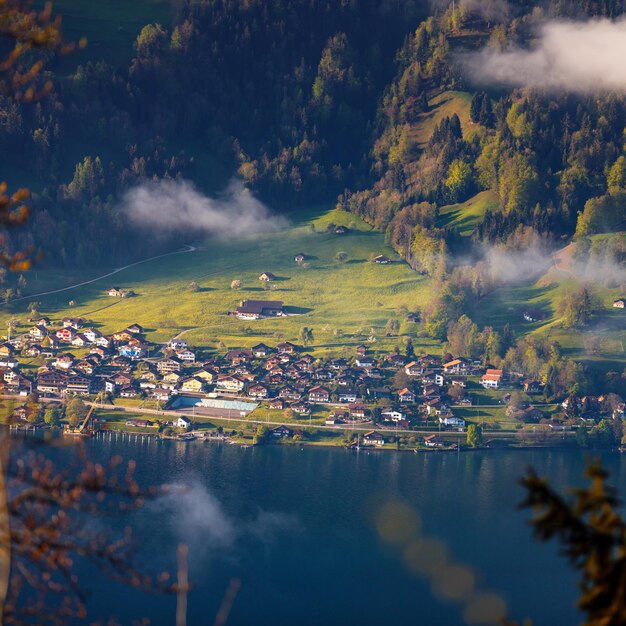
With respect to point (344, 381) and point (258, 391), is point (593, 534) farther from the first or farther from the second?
point (344, 381)

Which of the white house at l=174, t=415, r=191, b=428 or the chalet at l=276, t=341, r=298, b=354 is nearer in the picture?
the white house at l=174, t=415, r=191, b=428

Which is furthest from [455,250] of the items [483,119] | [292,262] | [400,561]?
[400,561]

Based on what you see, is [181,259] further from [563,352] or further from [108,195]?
[563,352]

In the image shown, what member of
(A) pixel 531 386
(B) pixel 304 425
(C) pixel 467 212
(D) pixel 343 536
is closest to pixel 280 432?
(B) pixel 304 425

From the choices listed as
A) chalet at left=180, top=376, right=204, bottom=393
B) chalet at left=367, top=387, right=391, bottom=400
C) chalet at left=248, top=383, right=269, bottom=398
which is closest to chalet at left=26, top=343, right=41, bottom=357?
chalet at left=180, top=376, right=204, bottom=393

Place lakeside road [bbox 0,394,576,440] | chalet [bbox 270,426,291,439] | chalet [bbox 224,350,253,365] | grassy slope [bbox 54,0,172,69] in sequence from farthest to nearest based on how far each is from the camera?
grassy slope [bbox 54,0,172,69], chalet [bbox 224,350,253,365], lakeside road [bbox 0,394,576,440], chalet [bbox 270,426,291,439]

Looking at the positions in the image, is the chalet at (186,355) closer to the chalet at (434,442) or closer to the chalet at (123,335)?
the chalet at (123,335)

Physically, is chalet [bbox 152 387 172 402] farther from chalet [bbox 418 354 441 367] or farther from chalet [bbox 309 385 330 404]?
chalet [bbox 418 354 441 367]
